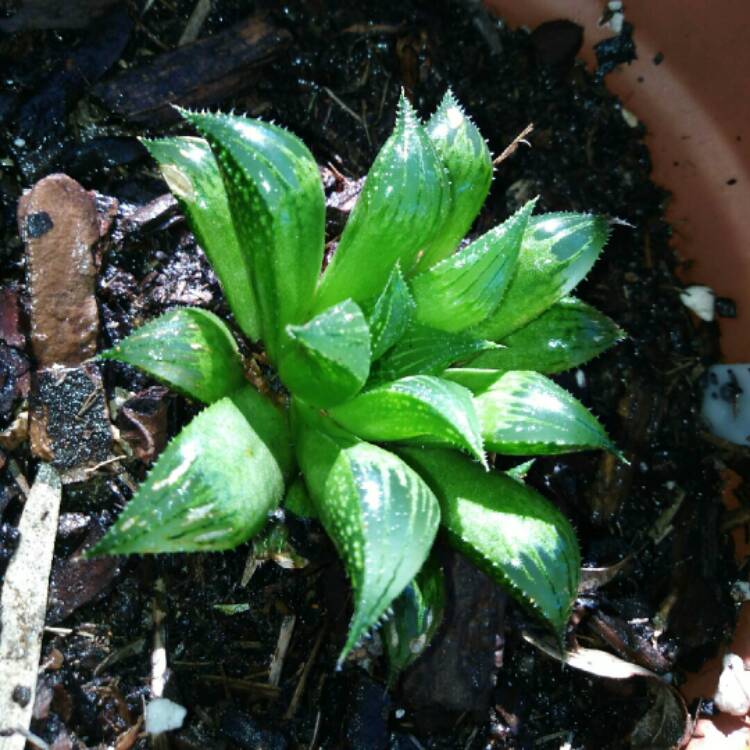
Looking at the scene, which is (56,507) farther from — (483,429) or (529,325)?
(529,325)

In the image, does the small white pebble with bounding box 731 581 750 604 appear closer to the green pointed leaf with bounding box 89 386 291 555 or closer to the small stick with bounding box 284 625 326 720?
the small stick with bounding box 284 625 326 720

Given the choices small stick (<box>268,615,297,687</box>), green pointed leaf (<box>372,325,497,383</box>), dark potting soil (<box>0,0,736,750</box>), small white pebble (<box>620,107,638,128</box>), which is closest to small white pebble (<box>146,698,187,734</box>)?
dark potting soil (<box>0,0,736,750</box>)

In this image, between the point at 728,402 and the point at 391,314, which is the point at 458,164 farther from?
the point at 728,402

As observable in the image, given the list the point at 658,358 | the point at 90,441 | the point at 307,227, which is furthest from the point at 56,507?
the point at 658,358

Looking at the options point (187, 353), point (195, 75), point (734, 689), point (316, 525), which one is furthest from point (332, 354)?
point (734, 689)

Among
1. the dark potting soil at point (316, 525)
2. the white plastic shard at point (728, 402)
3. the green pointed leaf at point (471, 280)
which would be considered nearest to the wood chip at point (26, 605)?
the dark potting soil at point (316, 525)

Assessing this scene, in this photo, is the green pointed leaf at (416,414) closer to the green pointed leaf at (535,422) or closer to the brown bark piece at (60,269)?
the green pointed leaf at (535,422)
